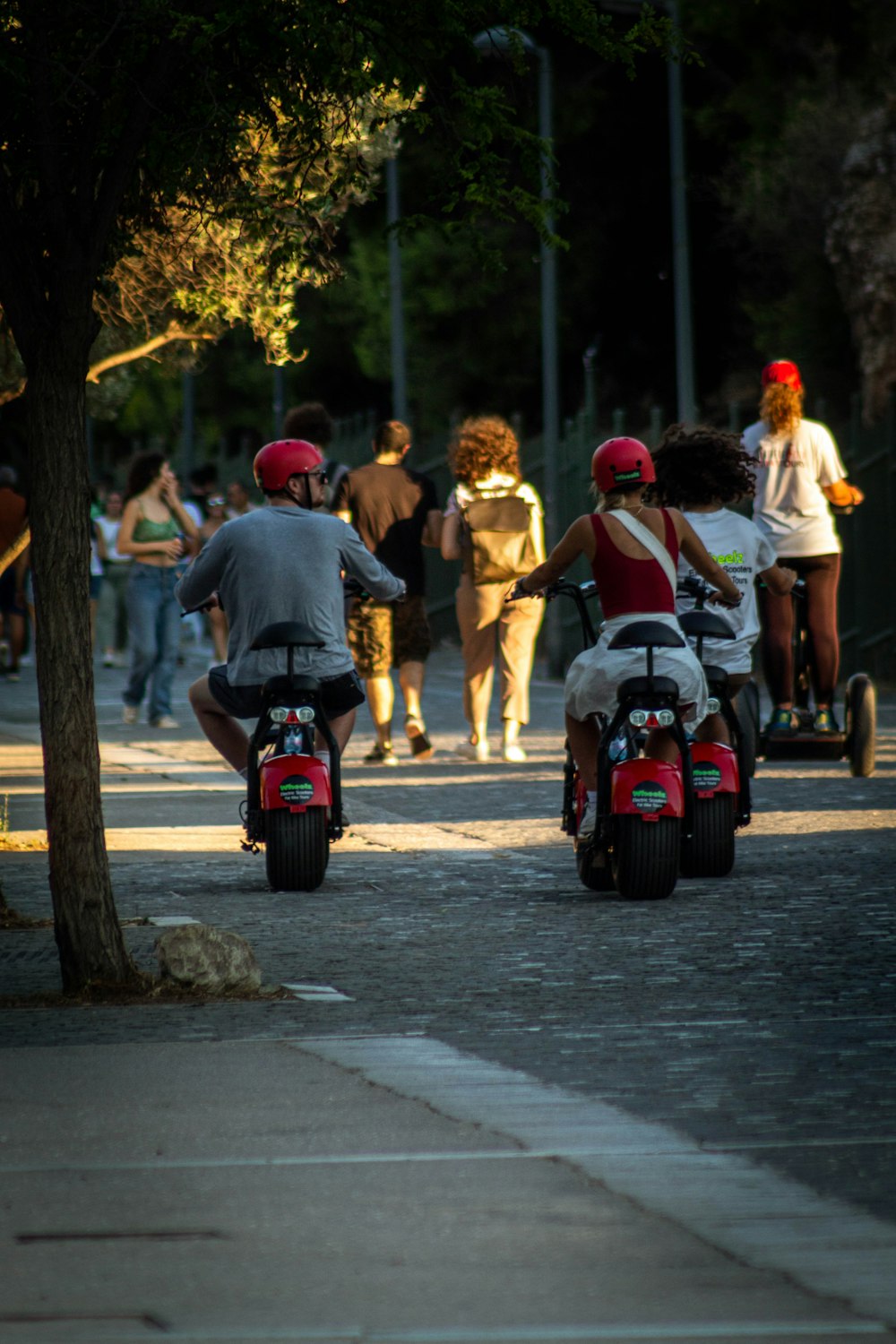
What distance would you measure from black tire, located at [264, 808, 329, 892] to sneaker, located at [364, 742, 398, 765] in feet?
18.2

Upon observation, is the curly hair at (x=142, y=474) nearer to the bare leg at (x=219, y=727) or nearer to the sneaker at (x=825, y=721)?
the sneaker at (x=825, y=721)

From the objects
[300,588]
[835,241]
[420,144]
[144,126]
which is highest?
[420,144]

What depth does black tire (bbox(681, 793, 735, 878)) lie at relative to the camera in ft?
30.8

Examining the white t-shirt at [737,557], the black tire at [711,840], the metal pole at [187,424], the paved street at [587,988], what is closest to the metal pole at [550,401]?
the paved street at [587,988]

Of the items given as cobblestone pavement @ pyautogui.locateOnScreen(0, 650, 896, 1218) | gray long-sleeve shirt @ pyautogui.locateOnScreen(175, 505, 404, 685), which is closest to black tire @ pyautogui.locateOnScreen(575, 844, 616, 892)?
cobblestone pavement @ pyautogui.locateOnScreen(0, 650, 896, 1218)

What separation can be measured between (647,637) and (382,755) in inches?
249

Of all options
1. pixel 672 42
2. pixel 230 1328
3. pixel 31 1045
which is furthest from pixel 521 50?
pixel 230 1328

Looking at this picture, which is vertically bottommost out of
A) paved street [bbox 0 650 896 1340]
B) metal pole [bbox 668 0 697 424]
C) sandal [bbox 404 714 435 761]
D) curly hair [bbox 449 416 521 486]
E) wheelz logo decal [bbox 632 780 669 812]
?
paved street [bbox 0 650 896 1340]

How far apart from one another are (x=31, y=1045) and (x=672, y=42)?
3.59 m

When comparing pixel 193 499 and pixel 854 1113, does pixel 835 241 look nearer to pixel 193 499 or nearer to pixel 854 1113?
pixel 193 499

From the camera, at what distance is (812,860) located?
1012 cm

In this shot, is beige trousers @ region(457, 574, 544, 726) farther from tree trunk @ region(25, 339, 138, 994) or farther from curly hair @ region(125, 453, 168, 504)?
tree trunk @ region(25, 339, 138, 994)

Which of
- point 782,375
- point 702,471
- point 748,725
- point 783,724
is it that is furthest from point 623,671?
point 782,375

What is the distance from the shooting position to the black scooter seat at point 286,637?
375 inches
